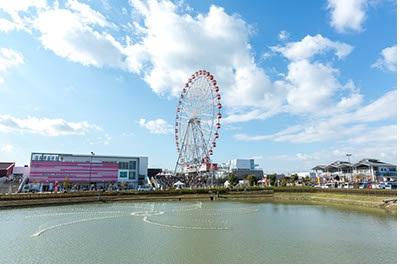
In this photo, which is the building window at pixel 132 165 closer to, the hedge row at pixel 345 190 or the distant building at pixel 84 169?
→ the distant building at pixel 84 169

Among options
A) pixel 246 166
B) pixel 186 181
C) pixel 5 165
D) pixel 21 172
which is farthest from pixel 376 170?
pixel 5 165

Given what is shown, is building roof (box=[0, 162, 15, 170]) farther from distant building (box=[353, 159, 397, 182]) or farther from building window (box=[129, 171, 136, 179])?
distant building (box=[353, 159, 397, 182])

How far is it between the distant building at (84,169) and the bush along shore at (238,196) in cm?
2259

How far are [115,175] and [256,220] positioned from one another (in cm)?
5009

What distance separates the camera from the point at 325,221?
23.5 metres

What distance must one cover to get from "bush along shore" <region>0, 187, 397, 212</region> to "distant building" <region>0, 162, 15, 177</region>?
28.7 meters

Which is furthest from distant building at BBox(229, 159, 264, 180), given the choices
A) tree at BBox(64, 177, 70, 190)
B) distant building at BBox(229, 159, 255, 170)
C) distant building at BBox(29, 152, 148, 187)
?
tree at BBox(64, 177, 70, 190)

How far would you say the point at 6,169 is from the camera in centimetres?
6372

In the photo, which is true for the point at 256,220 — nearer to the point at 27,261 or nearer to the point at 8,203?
the point at 27,261

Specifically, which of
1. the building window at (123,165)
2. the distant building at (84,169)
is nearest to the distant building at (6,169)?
the distant building at (84,169)

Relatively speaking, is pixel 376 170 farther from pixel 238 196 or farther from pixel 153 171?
pixel 153 171

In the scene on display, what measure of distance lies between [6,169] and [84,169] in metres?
15.1

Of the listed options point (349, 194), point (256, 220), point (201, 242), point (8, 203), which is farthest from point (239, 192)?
point (201, 242)

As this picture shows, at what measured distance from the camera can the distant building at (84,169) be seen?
206ft
